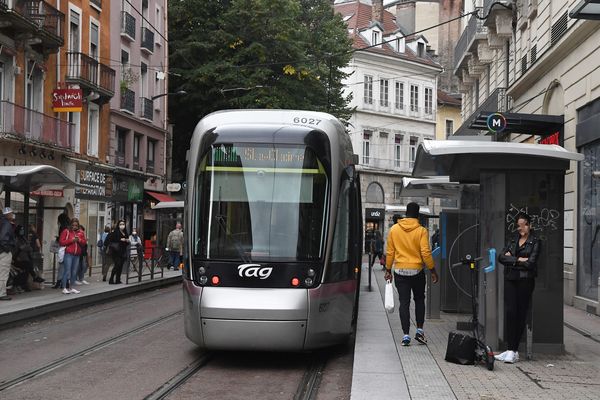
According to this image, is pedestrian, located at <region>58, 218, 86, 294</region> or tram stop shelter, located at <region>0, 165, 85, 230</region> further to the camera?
pedestrian, located at <region>58, 218, 86, 294</region>

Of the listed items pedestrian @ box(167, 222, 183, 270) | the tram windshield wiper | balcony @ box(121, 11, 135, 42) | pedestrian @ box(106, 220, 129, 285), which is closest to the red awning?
balcony @ box(121, 11, 135, 42)

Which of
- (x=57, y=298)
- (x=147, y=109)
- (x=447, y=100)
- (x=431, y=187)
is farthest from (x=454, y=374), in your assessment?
(x=447, y=100)

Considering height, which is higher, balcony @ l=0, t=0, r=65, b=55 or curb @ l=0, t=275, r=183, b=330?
balcony @ l=0, t=0, r=65, b=55

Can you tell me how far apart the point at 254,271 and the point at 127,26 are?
2716 centimetres

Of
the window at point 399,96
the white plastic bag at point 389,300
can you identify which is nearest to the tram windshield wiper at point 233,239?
the white plastic bag at point 389,300

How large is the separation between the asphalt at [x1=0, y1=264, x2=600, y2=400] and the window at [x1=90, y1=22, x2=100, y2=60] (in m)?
19.1

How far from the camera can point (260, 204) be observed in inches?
376

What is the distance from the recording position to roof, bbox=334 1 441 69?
60.4 metres

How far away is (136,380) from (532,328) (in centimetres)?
468

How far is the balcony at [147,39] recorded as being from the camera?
36.0 meters

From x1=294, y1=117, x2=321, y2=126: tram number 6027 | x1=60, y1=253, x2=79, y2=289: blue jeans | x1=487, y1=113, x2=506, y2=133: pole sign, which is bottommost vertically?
x1=60, y1=253, x2=79, y2=289: blue jeans

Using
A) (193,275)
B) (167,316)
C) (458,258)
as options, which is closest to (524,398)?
(193,275)

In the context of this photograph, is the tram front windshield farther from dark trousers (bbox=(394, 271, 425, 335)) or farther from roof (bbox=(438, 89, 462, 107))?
roof (bbox=(438, 89, 462, 107))

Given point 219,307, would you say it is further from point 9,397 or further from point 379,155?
point 379,155
